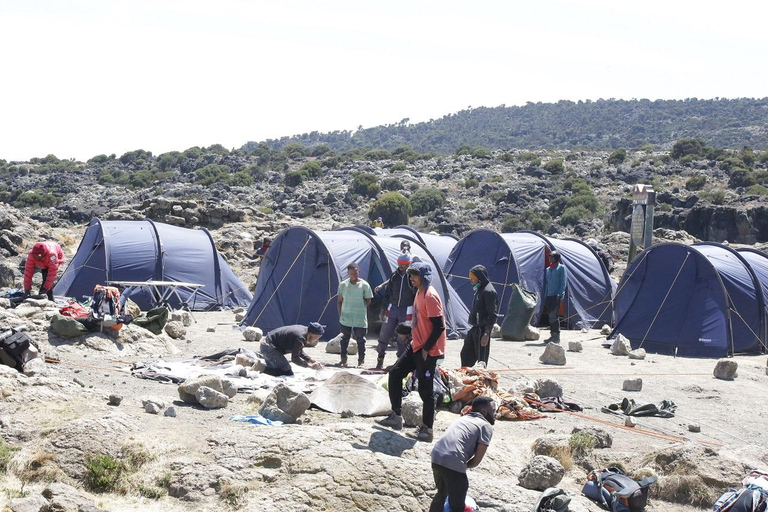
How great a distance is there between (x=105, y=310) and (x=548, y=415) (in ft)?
20.8

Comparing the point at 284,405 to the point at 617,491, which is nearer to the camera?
the point at 617,491

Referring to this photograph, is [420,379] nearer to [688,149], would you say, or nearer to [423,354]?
[423,354]

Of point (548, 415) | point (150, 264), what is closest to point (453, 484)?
point (548, 415)

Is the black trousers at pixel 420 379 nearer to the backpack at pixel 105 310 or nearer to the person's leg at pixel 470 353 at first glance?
the person's leg at pixel 470 353

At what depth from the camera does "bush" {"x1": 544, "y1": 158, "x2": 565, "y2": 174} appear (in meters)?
58.6

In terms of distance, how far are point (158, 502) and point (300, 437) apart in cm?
125

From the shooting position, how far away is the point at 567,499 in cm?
676

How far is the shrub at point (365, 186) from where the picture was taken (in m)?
54.1

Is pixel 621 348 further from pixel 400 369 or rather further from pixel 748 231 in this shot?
pixel 748 231

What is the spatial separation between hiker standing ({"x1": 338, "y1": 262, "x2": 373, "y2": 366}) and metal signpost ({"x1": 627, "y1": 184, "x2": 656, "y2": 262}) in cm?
860

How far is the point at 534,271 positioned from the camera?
1836cm

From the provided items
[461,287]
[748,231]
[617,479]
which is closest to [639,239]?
[461,287]

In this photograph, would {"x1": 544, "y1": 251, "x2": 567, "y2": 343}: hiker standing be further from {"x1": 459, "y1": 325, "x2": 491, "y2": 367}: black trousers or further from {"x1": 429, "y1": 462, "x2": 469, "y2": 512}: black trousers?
{"x1": 429, "y1": 462, "x2": 469, "y2": 512}: black trousers

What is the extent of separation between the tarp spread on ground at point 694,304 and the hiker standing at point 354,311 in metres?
6.03
